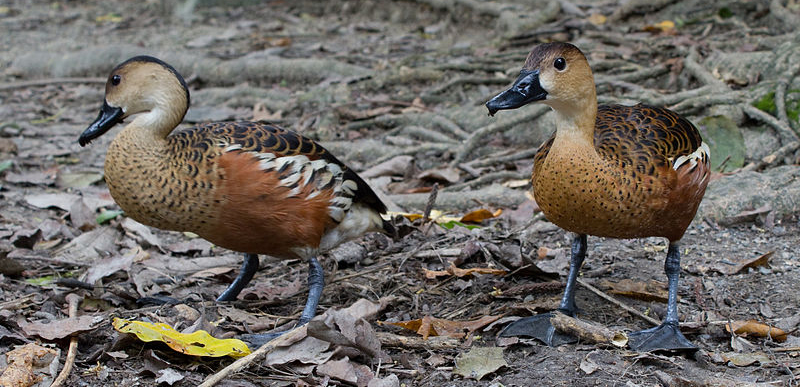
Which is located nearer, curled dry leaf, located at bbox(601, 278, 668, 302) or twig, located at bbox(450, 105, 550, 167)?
curled dry leaf, located at bbox(601, 278, 668, 302)

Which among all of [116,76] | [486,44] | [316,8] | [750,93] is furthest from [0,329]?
[316,8]

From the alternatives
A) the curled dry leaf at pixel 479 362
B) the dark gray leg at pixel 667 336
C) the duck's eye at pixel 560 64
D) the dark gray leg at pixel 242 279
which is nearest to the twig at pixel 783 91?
the dark gray leg at pixel 667 336

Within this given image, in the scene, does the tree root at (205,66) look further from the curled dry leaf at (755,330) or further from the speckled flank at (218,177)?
the curled dry leaf at (755,330)

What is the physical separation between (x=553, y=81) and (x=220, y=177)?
1669 millimetres

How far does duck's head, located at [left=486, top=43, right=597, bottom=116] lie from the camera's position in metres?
3.65

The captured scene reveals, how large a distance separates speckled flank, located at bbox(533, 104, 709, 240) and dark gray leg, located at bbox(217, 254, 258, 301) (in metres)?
1.74

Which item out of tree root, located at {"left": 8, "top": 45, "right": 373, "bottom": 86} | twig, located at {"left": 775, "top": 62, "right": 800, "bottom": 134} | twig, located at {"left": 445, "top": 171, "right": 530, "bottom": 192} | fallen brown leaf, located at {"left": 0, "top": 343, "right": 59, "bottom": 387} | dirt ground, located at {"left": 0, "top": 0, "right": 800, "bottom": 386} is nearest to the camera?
fallen brown leaf, located at {"left": 0, "top": 343, "right": 59, "bottom": 387}

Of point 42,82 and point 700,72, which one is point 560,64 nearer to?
point 700,72

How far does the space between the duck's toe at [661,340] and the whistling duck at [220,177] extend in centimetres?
162

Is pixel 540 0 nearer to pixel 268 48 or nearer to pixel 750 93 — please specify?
pixel 268 48

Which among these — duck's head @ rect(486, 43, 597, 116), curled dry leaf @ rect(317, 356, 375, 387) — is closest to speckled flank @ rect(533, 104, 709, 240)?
duck's head @ rect(486, 43, 597, 116)

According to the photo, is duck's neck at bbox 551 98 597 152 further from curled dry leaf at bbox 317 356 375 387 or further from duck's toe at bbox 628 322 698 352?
curled dry leaf at bbox 317 356 375 387

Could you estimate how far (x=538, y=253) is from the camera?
4898mm

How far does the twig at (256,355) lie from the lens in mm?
3197
